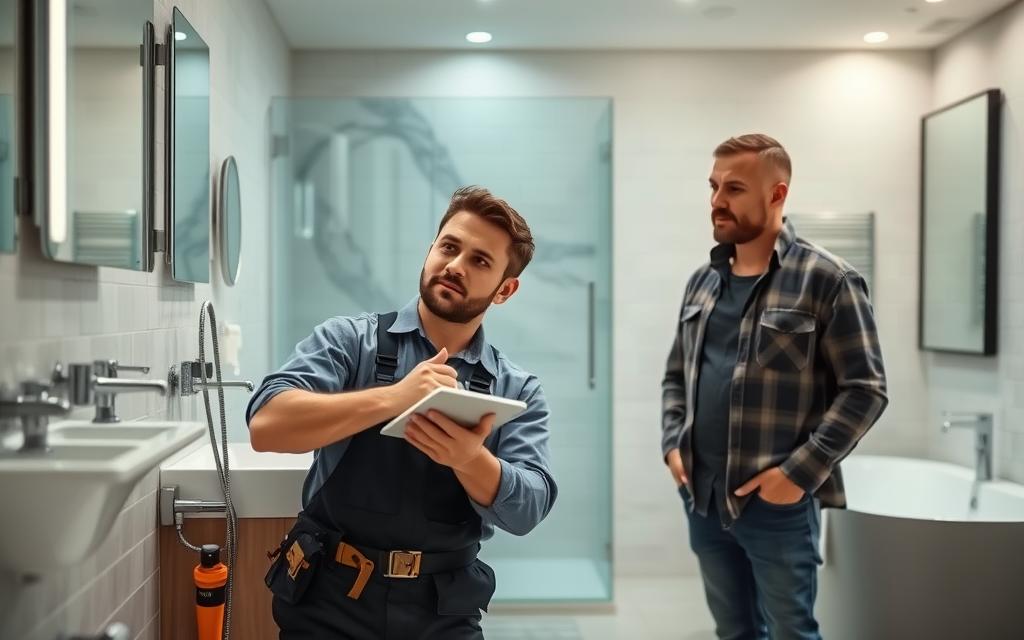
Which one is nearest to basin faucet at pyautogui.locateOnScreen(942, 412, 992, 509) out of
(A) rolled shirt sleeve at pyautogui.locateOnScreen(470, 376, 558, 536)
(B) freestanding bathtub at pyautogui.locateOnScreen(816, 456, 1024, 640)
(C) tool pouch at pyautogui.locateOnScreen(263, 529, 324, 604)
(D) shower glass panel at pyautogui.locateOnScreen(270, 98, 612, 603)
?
(B) freestanding bathtub at pyautogui.locateOnScreen(816, 456, 1024, 640)

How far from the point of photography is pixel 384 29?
428 cm

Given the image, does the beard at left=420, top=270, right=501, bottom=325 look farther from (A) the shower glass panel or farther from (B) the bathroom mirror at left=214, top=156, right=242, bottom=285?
(A) the shower glass panel

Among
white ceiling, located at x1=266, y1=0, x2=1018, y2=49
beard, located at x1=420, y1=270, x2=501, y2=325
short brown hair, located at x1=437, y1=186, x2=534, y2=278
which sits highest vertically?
white ceiling, located at x1=266, y1=0, x2=1018, y2=49

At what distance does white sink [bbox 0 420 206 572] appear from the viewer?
4.30 feet

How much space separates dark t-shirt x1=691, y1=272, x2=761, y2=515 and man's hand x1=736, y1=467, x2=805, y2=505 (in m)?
0.13

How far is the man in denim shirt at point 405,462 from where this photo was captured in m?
1.56

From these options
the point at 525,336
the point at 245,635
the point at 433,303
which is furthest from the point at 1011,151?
the point at 245,635

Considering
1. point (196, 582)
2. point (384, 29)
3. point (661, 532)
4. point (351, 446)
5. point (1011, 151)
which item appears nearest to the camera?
point (351, 446)

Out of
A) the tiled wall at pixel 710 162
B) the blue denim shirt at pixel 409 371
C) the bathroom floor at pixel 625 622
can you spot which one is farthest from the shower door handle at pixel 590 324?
the blue denim shirt at pixel 409 371

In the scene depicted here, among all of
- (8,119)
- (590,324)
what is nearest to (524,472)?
(8,119)

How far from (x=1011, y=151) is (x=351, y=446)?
10.9ft

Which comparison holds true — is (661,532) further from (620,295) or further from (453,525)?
(453,525)

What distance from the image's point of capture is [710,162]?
466 cm

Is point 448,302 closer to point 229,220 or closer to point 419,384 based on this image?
point 419,384
